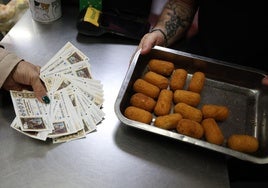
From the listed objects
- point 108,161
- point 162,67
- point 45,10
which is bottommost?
point 108,161

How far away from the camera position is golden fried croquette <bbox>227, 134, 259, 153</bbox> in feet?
2.71

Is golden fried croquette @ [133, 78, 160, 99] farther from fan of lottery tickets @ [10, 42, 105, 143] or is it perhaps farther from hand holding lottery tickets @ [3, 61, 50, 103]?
hand holding lottery tickets @ [3, 61, 50, 103]

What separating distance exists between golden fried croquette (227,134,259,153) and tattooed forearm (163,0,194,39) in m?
0.52

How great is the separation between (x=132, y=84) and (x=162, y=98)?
0.39ft

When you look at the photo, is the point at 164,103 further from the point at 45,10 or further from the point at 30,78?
the point at 45,10

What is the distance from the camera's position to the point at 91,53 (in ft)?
3.67

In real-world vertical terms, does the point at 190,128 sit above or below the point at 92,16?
below

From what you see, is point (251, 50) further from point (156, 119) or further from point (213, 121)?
point (156, 119)

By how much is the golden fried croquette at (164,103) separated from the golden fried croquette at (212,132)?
0.42ft

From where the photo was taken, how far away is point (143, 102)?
917mm

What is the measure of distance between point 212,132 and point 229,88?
27cm

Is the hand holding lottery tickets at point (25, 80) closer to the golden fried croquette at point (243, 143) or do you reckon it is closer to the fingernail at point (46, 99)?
the fingernail at point (46, 99)

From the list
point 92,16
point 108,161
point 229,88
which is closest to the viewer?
point 108,161

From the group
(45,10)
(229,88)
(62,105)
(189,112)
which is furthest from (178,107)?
(45,10)
